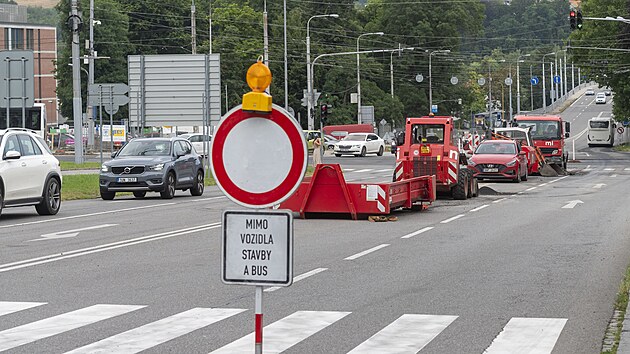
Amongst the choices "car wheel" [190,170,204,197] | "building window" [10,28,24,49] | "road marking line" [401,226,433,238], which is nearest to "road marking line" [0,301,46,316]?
"road marking line" [401,226,433,238]

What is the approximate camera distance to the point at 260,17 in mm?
111375

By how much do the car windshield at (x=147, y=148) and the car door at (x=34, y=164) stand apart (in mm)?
7503

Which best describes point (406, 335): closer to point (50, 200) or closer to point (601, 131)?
point (50, 200)

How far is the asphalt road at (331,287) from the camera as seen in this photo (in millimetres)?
9492

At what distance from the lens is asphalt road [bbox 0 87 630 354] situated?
9492mm

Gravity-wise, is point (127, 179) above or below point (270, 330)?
above

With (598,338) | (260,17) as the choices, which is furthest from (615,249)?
(260,17)

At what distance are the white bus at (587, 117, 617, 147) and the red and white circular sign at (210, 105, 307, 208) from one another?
94645mm

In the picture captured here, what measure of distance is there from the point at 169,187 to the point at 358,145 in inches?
1765

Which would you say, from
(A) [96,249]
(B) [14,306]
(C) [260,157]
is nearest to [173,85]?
(A) [96,249]

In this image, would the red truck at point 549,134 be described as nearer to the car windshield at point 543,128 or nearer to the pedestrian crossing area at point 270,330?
the car windshield at point 543,128

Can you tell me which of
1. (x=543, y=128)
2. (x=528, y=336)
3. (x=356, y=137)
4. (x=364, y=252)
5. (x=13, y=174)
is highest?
(x=356, y=137)

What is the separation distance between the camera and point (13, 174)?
22453mm

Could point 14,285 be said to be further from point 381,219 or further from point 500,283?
point 381,219
